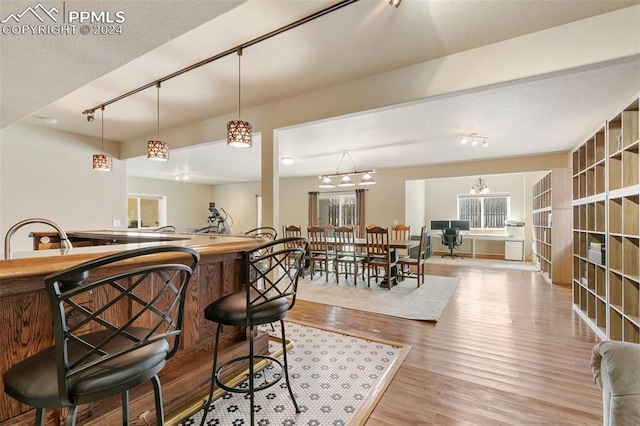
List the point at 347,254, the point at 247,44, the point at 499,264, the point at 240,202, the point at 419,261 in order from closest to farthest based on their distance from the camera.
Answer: the point at 247,44 < the point at 419,261 < the point at 347,254 < the point at 499,264 < the point at 240,202

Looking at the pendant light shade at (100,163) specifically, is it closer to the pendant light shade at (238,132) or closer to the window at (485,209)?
the pendant light shade at (238,132)

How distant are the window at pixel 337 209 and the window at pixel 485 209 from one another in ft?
11.3

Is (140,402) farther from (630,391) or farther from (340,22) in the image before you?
(340,22)

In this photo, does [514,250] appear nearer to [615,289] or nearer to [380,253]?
[380,253]

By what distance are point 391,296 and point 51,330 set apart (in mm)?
3816

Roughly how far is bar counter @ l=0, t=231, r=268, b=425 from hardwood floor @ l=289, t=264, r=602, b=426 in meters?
1.11

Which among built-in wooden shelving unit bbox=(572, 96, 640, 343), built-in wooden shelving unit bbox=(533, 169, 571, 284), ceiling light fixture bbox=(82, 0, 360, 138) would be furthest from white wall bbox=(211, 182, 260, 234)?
built-in wooden shelving unit bbox=(572, 96, 640, 343)

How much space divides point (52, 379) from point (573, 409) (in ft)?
8.64

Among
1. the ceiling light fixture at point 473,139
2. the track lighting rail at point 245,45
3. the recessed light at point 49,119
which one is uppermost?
the track lighting rail at point 245,45

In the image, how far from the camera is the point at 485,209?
8.47 m

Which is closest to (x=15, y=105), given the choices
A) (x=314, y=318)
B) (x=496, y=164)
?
(x=314, y=318)

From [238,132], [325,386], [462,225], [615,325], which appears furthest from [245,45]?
[462,225]

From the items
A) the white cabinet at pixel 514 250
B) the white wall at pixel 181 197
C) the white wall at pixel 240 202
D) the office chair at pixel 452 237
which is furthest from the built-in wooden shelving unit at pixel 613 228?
the white wall at pixel 181 197

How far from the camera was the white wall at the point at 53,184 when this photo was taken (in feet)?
12.0
